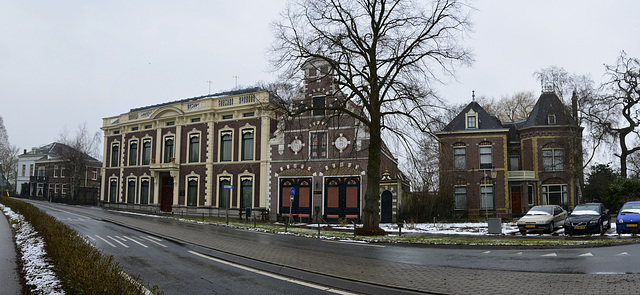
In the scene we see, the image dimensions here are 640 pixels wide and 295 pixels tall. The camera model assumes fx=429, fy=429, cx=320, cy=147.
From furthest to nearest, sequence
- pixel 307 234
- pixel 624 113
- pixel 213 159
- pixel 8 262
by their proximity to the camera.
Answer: pixel 213 159, pixel 624 113, pixel 307 234, pixel 8 262

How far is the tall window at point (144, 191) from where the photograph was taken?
1727 inches

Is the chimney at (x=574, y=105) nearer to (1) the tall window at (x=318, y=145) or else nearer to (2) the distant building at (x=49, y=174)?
(1) the tall window at (x=318, y=145)

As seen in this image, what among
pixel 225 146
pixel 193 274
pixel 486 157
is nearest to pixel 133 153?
pixel 225 146

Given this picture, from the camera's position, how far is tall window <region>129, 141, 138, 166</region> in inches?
1798

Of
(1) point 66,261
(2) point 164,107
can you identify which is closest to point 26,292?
(1) point 66,261

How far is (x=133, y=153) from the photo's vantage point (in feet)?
151

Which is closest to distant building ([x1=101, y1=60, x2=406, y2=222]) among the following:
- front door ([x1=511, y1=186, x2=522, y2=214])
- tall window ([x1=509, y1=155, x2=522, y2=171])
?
front door ([x1=511, y1=186, x2=522, y2=214])

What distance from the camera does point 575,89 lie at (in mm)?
33750

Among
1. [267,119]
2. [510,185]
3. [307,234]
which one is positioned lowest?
[307,234]

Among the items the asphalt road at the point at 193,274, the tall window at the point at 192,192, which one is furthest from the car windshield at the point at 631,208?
the tall window at the point at 192,192

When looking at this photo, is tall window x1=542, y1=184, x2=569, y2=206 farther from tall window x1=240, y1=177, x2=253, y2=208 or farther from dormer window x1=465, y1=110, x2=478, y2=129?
tall window x1=240, y1=177, x2=253, y2=208

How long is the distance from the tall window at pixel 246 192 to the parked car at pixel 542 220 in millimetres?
21478

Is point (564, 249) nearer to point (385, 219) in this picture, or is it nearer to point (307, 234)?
point (307, 234)

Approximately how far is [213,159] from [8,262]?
27.5 metres
